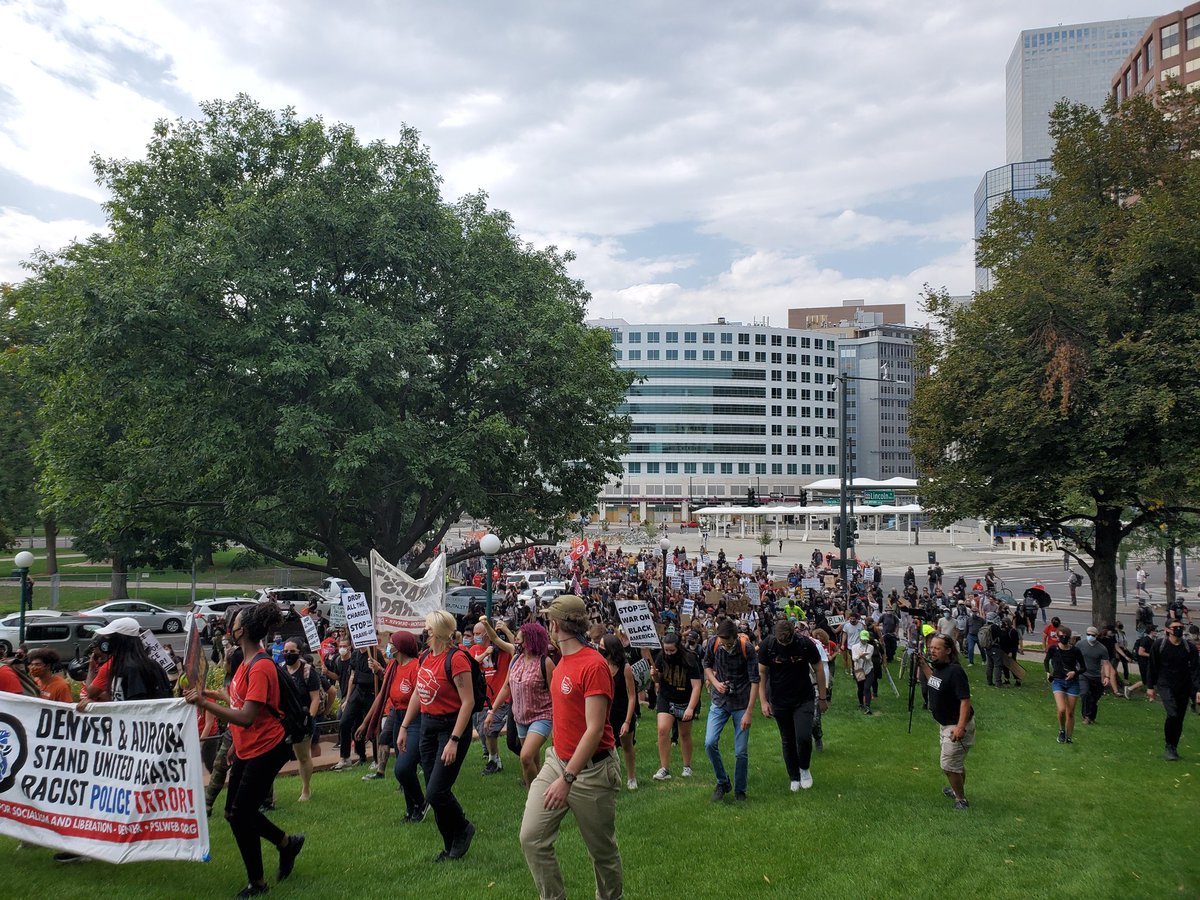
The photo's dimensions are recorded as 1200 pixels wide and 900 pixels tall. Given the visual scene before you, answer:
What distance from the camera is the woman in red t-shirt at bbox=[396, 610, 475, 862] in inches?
246

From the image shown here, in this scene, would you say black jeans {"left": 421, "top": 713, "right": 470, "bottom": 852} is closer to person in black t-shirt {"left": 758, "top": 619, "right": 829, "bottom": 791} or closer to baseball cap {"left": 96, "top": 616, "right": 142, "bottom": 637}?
baseball cap {"left": 96, "top": 616, "right": 142, "bottom": 637}

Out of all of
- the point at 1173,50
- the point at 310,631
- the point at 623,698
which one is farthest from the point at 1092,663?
the point at 1173,50

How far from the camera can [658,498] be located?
4688 inches

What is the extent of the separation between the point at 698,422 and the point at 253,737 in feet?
376

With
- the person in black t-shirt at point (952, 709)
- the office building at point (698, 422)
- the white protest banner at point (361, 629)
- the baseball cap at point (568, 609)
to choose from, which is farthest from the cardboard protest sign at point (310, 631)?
the office building at point (698, 422)

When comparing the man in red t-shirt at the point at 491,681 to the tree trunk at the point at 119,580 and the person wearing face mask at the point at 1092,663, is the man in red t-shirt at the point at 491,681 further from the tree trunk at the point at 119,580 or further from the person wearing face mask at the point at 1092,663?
the tree trunk at the point at 119,580

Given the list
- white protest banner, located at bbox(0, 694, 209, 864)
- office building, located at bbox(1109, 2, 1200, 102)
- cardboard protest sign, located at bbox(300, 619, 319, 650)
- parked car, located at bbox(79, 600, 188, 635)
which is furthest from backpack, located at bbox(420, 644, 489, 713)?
office building, located at bbox(1109, 2, 1200, 102)

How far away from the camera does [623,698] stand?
7727mm

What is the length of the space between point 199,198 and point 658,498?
97.3 metres

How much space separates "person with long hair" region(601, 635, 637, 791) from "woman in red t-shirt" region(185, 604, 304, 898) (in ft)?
8.38

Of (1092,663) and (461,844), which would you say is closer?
(461,844)

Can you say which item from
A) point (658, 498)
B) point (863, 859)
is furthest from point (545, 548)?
point (658, 498)

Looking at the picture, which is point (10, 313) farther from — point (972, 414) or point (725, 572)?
point (972, 414)

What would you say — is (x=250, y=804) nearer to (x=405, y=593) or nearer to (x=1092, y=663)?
(x=405, y=593)
